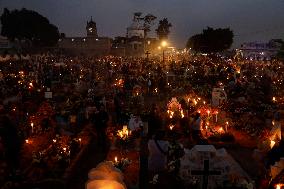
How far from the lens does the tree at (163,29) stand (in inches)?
4291

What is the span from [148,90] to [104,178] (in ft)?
69.8

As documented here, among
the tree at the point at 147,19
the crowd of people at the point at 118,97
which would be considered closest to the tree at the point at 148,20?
the tree at the point at 147,19

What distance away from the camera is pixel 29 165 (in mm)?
11797

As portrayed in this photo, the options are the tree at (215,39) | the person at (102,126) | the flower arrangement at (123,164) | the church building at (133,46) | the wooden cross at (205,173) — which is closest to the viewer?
the wooden cross at (205,173)

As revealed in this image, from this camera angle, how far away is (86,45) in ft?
326

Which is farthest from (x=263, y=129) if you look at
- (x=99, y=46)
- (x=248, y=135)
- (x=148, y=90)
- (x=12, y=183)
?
(x=99, y=46)

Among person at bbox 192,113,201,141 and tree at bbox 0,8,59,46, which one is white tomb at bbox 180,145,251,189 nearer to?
person at bbox 192,113,201,141

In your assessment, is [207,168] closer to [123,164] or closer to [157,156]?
[157,156]

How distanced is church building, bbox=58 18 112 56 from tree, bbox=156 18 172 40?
53.4ft

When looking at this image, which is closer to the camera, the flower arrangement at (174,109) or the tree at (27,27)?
the flower arrangement at (174,109)

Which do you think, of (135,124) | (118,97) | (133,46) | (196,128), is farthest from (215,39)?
(135,124)

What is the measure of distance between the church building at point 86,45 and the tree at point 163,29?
16277 mm

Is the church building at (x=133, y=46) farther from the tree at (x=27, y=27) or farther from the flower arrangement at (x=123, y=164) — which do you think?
the flower arrangement at (x=123, y=164)

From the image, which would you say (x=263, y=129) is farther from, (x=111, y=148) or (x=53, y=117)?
(x=53, y=117)
